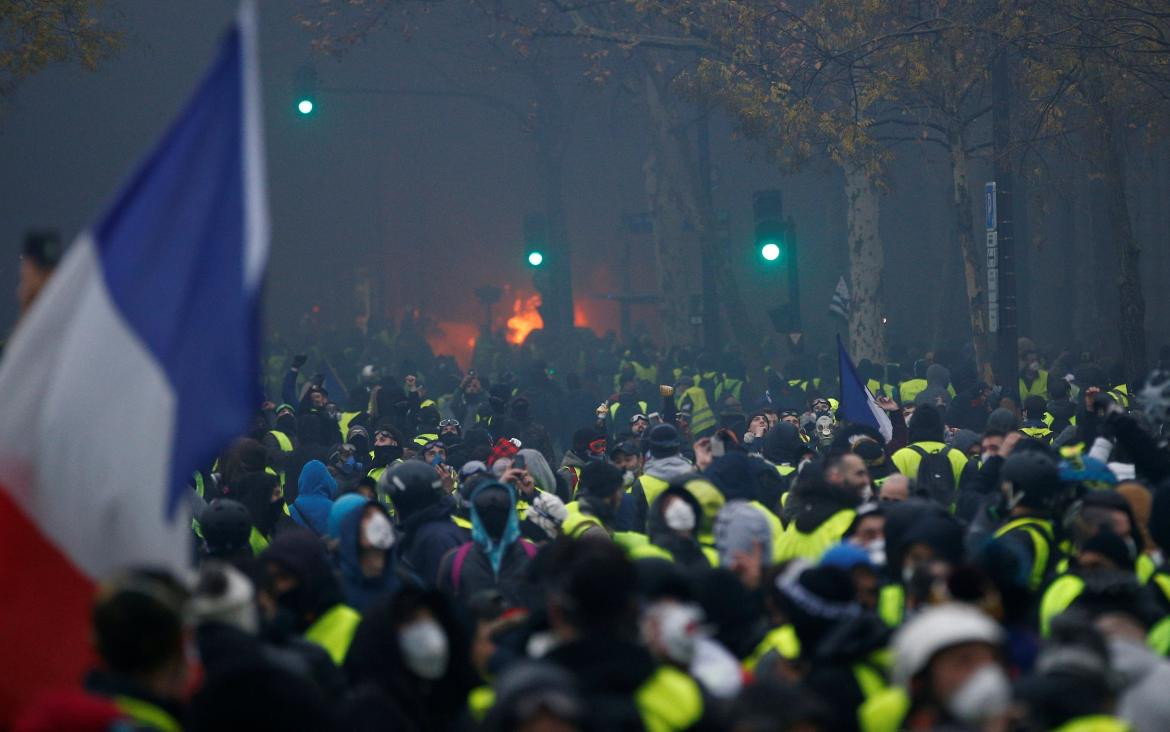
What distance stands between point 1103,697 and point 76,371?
303 cm

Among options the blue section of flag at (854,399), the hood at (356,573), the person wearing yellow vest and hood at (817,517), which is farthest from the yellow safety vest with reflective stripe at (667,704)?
the blue section of flag at (854,399)

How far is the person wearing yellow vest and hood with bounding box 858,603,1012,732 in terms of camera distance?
405cm

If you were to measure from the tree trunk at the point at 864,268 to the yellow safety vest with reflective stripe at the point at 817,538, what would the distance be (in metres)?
18.6

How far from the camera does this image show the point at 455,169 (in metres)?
49.9

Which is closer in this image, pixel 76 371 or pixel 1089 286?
pixel 76 371

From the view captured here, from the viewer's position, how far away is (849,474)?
8141 millimetres

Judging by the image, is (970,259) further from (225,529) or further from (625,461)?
(225,529)

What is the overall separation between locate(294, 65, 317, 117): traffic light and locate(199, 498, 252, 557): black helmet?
17947 mm

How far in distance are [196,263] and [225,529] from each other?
2622 millimetres

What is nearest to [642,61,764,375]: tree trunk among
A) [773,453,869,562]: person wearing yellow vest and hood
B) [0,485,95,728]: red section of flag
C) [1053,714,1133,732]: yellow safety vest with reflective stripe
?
[773,453,869,562]: person wearing yellow vest and hood

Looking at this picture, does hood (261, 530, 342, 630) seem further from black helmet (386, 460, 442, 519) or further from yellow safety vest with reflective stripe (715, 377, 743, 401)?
yellow safety vest with reflective stripe (715, 377, 743, 401)

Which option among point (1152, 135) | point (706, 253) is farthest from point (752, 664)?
point (706, 253)

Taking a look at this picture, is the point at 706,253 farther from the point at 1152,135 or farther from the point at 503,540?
the point at 503,540

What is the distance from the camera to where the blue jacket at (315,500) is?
9.52m
